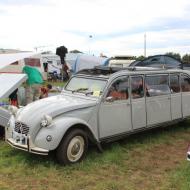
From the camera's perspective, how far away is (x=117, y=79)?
24.4 feet

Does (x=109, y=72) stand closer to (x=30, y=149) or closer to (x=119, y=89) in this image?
(x=119, y=89)

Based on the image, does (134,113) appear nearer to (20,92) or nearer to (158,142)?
(158,142)

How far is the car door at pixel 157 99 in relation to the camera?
8.06 metres

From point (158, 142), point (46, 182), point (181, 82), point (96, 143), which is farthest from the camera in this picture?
point (181, 82)

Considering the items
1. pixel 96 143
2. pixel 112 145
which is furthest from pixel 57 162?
pixel 112 145

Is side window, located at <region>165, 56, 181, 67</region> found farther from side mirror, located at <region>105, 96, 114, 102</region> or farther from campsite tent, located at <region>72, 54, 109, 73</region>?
campsite tent, located at <region>72, 54, 109, 73</region>

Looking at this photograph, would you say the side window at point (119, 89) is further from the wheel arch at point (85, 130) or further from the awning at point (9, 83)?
the awning at point (9, 83)

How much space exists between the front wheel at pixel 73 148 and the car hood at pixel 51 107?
1.46ft

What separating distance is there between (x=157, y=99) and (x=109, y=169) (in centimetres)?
250

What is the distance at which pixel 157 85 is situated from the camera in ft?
27.6

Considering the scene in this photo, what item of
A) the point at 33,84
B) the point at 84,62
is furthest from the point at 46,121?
the point at 84,62

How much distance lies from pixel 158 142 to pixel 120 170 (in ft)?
6.83

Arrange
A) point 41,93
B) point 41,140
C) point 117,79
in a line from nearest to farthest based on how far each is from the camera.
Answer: point 41,140
point 117,79
point 41,93

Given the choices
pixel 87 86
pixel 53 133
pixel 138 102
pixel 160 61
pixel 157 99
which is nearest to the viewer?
pixel 53 133
